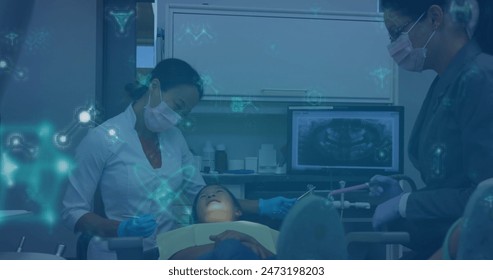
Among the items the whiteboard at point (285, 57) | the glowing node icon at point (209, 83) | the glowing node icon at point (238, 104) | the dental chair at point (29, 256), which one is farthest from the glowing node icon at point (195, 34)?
the dental chair at point (29, 256)

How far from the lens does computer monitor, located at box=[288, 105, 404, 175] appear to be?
1.67m

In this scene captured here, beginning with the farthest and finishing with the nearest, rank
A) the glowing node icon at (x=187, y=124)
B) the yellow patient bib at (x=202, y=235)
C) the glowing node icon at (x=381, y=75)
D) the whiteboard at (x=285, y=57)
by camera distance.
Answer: the glowing node icon at (x=381, y=75)
the whiteboard at (x=285, y=57)
the glowing node icon at (x=187, y=124)
the yellow patient bib at (x=202, y=235)

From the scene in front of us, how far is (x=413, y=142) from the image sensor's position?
47.1 inches

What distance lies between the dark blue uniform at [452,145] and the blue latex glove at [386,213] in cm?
4

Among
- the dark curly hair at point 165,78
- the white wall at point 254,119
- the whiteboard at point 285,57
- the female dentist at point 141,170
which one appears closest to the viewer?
the female dentist at point 141,170

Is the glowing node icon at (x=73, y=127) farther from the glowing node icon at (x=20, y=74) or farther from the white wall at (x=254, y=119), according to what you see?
the white wall at (x=254, y=119)

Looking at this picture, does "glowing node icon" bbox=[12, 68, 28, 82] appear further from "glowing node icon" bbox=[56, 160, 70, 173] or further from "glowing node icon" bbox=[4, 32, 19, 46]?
"glowing node icon" bbox=[56, 160, 70, 173]

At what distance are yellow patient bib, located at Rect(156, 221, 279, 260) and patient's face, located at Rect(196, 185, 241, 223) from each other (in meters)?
0.05

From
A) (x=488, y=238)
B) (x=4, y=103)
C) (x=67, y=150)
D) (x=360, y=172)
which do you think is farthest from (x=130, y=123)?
(x=488, y=238)

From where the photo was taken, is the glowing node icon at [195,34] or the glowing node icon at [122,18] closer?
the glowing node icon at [122,18]

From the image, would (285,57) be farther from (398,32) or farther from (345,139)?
(398,32)

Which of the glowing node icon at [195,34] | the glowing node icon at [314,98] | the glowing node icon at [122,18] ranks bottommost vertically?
the glowing node icon at [314,98]

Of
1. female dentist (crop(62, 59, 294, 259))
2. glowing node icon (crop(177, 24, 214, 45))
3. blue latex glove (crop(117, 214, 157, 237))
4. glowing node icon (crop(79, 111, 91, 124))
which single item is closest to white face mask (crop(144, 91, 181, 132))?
female dentist (crop(62, 59, 294, 259))

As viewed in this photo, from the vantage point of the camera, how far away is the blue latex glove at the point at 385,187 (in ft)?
4.36
